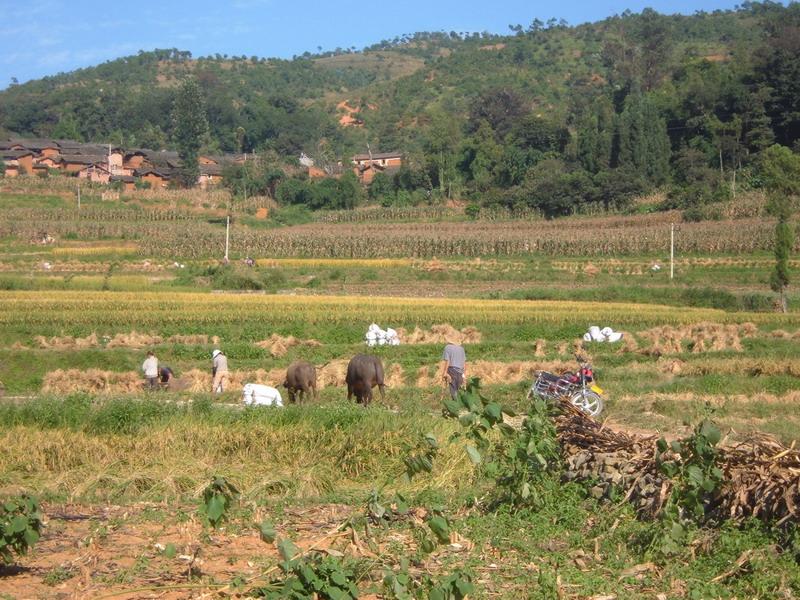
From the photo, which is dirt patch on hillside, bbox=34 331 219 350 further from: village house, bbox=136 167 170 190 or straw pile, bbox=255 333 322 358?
village house, bbox=136 167 170 190

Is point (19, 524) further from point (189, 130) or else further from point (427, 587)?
point (189, 130)

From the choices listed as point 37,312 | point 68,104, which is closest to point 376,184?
point 37,312

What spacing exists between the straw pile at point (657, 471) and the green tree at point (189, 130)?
78.0 metres

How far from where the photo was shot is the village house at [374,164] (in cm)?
9156

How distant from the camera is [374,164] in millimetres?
95938

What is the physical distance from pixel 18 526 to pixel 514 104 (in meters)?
90.3

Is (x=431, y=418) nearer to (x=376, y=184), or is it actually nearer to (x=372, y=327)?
(x=372, y=327)

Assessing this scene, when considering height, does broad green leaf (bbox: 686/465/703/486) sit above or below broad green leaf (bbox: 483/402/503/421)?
below

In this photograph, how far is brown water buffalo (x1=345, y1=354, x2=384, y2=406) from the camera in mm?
17141

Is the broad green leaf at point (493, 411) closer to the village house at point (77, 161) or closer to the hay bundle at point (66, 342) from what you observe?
the hay bundle at point (66, 342)

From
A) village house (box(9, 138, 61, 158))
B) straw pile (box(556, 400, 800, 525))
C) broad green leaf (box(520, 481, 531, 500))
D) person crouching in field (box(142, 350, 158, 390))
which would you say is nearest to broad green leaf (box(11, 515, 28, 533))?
broad green leaf (box(520, 481, 531, 500))

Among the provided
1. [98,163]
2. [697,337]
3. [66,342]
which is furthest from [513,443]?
[98,163]

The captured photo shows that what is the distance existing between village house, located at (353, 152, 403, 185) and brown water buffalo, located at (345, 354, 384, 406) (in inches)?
2839

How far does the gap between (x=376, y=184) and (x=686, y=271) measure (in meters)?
37.9
